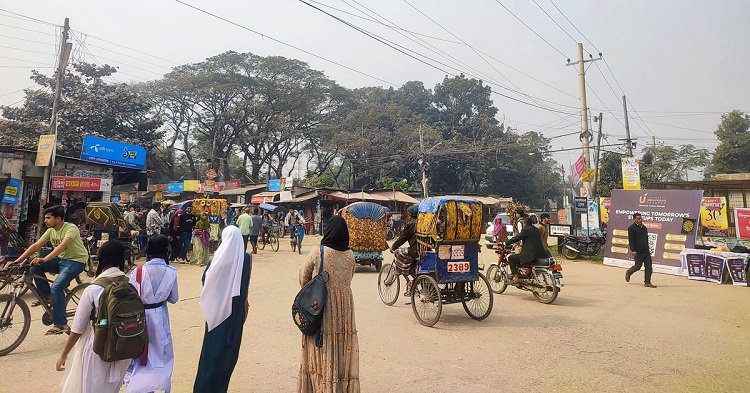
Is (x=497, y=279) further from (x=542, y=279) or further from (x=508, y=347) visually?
(x=508, y=347)

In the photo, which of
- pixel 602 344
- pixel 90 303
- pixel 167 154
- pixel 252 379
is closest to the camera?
pixel 90 303

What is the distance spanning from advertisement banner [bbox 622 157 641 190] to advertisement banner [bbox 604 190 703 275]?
449 centimetres

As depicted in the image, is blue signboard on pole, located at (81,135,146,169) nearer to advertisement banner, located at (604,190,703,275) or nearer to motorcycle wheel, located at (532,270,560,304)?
motorcycle wheel, located at (532,270,560,304)

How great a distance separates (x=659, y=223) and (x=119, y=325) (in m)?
14.0

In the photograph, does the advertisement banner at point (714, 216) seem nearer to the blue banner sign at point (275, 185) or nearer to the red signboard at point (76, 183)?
the red signboard at point (76, 183)

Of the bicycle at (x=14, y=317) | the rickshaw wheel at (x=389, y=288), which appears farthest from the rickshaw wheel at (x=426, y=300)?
the bicycle at (x=14, y=317)

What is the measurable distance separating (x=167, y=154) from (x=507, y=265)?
132 feet

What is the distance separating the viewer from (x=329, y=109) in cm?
4141

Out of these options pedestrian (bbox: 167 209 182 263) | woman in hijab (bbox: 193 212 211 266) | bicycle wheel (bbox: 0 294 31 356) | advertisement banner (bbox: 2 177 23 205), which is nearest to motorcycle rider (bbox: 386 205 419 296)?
bicycle wheel (bbox: 0 294 31 356)

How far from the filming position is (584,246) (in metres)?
15.2

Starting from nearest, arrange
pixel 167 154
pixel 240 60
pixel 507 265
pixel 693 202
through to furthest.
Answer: pixel 507 265, pixel 693 202, pixel 240 60, pixel 167 154

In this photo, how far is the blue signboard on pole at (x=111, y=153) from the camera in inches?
552

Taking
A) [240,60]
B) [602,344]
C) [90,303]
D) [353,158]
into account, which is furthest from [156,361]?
[240,60]

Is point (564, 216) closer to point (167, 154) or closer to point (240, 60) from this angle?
point (240, 60)
